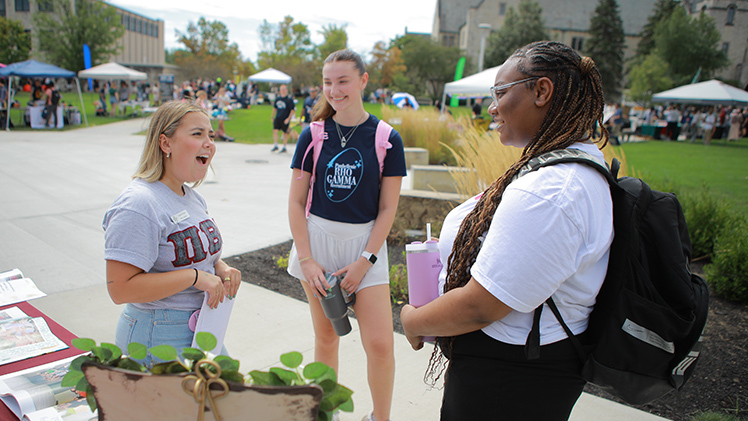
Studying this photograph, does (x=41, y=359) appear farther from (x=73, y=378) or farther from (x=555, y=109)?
(x=555, y=109)

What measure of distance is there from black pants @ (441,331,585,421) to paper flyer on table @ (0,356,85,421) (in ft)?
4.85

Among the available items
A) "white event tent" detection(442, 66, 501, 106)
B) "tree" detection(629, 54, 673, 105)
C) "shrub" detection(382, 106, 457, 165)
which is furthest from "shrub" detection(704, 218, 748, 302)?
"tree" detection(629, 54, 673, 105)

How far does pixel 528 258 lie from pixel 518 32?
62491mm

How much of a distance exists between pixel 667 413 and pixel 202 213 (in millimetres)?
→ 3054

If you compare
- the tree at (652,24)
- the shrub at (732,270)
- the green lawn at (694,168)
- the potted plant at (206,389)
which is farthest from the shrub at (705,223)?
the tree at (652,24)

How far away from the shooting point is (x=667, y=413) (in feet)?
9.59

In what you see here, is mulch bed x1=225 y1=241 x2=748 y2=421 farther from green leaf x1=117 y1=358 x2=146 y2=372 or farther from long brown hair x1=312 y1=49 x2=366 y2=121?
green leaf x1=117 y1=358 x2=146 y2=372

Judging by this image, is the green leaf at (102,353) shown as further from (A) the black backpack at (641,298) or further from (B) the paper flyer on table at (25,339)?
(B) the paper flyer on table at (25,339)

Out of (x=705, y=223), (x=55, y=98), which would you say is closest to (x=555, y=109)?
(x=705, y=223)

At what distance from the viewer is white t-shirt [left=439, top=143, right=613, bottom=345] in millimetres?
1187

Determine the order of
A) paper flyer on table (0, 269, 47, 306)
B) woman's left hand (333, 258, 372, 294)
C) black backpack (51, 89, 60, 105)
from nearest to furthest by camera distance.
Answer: woman's left hand (333, 258, 372, 294)
paper flyer on table (0, 269, 47, 306)
black backpack (51, 89, 60, 105)

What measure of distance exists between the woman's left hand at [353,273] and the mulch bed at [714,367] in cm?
171

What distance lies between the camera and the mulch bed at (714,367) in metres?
2.95

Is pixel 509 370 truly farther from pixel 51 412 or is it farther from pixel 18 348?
pixel 18 348
